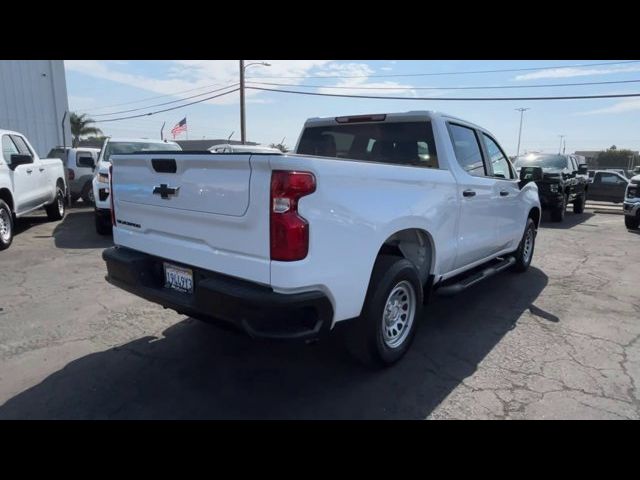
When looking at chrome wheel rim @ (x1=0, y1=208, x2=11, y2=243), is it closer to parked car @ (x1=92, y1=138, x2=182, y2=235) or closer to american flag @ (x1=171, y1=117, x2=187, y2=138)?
parked car @ (x1=92, y1=138, x2=182, y2=235)

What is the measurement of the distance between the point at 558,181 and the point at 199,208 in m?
11.6

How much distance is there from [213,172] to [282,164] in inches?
21.8

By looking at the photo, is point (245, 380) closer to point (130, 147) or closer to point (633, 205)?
point (130, 147)

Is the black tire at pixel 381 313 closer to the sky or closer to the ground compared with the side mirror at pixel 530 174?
closer to the ground

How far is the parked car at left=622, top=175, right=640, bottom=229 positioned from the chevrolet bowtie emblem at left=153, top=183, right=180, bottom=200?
1159cm

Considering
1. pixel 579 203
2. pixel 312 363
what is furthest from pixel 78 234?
pixel 579 203

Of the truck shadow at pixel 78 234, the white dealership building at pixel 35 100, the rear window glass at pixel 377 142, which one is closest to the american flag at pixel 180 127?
the white dealership building at pixel 35 100

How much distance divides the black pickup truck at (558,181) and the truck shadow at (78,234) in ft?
32.2

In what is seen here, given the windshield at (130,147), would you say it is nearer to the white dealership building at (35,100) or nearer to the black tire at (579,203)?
the white dealership building at (35,100)

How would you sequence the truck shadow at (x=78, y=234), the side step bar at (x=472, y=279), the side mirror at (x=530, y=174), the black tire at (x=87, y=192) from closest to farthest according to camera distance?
the side step bar at (x=472, y=279) < the side mirror at (x=530, y=174) < the truck shadow at (x=78, y=234) < the black tire at (x=87, y=192)

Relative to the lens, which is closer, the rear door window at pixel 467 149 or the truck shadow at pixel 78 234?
the rear door window at pixel 467 149

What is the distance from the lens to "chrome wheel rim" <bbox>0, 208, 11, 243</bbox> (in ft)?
24.3

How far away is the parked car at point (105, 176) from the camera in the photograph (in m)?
8.27

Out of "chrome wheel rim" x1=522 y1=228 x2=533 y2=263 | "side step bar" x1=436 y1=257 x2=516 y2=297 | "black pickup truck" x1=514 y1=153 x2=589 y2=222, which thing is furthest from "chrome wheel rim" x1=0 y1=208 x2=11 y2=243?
"black pickup truck" x1=514 y1=153 x2=589 y2=222
